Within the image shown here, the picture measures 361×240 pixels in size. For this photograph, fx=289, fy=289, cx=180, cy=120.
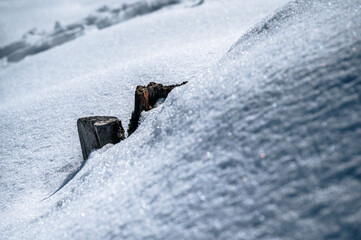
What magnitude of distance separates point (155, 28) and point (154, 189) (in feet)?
10.8

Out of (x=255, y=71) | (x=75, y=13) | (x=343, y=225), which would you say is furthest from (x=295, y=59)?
(x=75, y=13)

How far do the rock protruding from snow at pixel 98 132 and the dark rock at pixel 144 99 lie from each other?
0.35 ft

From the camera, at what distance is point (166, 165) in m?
1.08

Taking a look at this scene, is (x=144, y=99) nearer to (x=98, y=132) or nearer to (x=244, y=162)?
(x=98, y=132)

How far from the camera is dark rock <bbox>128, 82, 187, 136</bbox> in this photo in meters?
1.79

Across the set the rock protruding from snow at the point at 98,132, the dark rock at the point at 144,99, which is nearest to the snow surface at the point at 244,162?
the rock protruding from snow at the point at 98,132

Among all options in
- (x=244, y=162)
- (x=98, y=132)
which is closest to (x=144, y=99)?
(x=98, y=132)

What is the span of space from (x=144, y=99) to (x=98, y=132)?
13.4 inches

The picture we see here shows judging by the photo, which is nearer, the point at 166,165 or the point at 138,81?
the point at 166,165

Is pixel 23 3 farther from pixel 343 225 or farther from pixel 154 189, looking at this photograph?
pixel 343 225

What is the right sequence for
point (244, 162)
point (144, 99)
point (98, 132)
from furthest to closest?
point (144, 99) < point (98, 132) < point (244, 162)

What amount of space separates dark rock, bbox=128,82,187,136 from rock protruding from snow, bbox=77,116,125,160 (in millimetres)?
106

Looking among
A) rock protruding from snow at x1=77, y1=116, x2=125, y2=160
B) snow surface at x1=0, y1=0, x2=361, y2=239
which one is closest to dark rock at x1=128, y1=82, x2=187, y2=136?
rock protruding from snow at x1=77, y1=116, x2=125, y2=160

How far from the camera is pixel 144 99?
179cm
